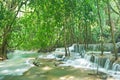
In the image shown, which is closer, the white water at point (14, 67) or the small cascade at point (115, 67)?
the small cascade at point (115, 67)

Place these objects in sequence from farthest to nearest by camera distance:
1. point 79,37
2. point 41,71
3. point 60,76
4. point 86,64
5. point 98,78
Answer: point 79,37, point 86,64, point 41,71, point 60,76, point 98,78

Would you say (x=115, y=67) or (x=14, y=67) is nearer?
(x=115, y=67)

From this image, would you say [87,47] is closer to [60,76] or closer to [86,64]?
[86,64]

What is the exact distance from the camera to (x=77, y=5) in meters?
17.0

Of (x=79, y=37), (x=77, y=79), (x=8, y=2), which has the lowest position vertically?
(x=77, y=79)

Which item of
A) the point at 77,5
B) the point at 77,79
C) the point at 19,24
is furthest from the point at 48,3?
the point at 19,24

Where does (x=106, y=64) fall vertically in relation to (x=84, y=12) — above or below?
Answer: below

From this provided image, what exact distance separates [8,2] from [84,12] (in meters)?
8.21

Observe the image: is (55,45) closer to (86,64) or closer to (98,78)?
(86,64)

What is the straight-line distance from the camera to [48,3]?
15836 millimetres

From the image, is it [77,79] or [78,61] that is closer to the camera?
[77,79]

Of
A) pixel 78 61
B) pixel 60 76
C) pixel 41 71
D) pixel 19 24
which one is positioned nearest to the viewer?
pixel 60 76

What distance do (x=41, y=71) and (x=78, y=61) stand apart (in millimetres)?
5198

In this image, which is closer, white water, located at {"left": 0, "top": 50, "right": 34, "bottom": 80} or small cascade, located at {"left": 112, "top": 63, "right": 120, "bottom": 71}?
small cascade, located at {"left": 112, "top": 63, "right": 120, "bottom": 71}
